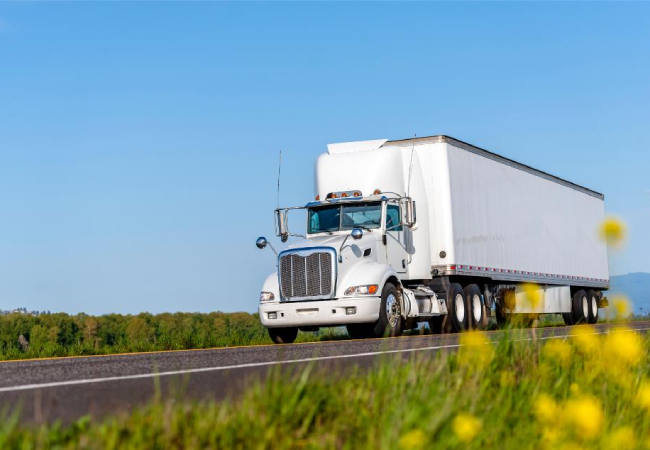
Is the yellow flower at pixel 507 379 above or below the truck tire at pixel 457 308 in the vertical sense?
below

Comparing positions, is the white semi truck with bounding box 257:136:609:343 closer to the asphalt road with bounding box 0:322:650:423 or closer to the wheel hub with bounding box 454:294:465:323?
the wheel hub with bounding box 454:294:465:323

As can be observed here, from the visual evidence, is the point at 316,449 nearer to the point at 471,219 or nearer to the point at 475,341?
the point at 475,341

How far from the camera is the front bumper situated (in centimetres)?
1850

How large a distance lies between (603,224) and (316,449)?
106 inches

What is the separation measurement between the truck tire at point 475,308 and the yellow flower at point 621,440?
1675 cm

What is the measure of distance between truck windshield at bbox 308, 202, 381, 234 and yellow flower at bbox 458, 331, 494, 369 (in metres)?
12.2

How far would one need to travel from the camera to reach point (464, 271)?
22.1m

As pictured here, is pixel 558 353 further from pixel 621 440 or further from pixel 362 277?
pixel 362 277

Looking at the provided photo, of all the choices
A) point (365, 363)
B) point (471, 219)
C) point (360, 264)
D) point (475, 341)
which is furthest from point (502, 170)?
point (475, 341)

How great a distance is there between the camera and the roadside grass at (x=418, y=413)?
A: 16.5 feet

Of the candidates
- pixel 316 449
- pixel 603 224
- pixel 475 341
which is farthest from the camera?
pixel 475 341

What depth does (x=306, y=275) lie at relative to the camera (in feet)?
62.3

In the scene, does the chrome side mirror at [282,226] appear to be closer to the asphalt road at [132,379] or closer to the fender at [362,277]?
the fender at [362,277]

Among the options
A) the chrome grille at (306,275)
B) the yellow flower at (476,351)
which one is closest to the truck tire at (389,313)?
the chrome grille at (306,275)
